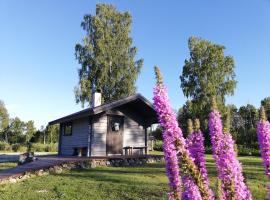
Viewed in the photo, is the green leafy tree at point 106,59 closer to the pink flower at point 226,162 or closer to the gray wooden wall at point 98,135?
the gray wooden wall at point 98,135

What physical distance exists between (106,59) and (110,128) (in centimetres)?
1560

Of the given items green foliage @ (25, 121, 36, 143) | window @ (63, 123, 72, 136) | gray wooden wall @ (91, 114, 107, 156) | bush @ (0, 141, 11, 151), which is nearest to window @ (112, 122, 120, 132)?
gray wooden wall @ (91, 114, 107, 156)

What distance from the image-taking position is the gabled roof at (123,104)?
20.5 m

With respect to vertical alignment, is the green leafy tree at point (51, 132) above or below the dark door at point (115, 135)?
above

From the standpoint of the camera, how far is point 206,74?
134 ft

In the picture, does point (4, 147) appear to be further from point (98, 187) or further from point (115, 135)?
point (98, 187)

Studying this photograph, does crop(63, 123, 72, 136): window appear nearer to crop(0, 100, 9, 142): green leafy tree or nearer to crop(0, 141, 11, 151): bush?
crop(0, 141, 11, 151): bush

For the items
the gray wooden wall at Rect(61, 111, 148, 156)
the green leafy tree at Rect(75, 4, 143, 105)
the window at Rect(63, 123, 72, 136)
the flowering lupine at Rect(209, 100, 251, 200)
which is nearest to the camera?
the flowering lupine at Rect(209, 100, 251, 200)

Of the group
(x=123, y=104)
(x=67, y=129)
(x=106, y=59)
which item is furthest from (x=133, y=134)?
(x=106, y=59)

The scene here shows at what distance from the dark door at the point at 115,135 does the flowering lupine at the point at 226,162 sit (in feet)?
65.5

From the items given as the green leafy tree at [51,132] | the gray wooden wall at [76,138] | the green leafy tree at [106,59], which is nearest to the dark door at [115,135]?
the gray wooden wall at [76,138]

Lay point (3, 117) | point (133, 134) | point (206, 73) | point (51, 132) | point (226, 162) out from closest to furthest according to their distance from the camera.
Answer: point (226, 162) < point (133, 134) < point (206, 73) < point (51, 132) < point (3, 117)

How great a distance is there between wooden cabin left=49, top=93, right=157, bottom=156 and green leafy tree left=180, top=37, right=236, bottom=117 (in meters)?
17.2

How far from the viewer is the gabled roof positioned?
20.5 m
